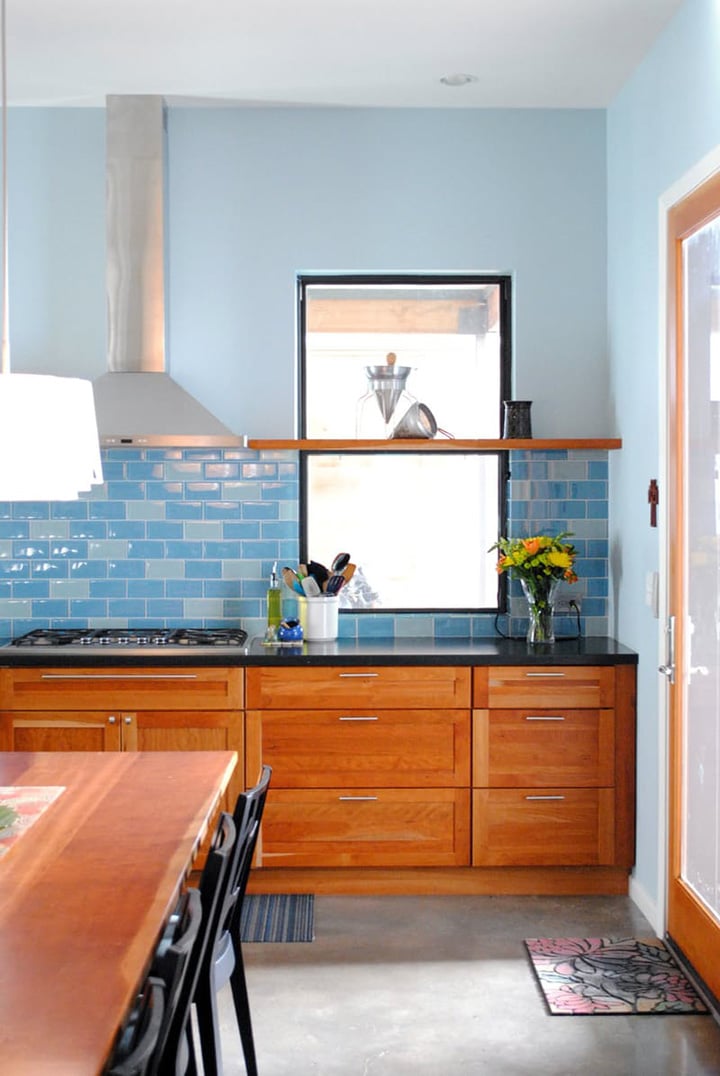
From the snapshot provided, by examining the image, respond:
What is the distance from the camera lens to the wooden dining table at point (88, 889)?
1.53 metres

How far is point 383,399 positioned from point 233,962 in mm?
2542

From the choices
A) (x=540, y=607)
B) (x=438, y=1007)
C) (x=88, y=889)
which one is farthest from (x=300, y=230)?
(x=88, y=889)

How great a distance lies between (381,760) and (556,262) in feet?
6.88

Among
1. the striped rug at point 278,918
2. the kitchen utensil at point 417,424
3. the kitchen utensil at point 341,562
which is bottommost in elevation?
the striped rug at point 278,918

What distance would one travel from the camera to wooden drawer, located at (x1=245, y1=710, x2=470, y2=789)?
4.21 meters

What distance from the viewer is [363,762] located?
421cm

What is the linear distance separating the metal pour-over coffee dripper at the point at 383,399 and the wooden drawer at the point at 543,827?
1510 millimetres

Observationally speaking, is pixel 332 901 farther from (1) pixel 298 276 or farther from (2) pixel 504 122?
(2) pixel 504 122

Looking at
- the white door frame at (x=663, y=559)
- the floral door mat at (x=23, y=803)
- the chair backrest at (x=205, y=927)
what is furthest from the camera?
the white door frame at (x=663, y=559)

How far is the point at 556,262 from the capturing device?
4738 millimetres

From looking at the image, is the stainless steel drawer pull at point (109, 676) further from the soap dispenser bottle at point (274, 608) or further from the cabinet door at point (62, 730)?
the soap dispenser bottle at point (274, 608)

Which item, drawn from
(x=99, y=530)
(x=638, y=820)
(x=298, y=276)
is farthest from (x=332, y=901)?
(x=298, y=276)

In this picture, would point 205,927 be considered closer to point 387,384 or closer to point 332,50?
point 387,384

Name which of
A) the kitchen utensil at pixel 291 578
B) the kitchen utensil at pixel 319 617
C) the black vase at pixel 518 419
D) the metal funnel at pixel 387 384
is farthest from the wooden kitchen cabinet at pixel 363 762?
the metal funnel at pixel 387 384
